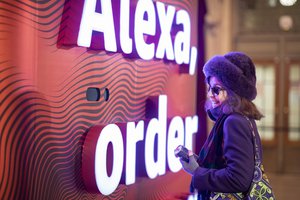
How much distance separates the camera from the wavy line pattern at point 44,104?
2.70 meters

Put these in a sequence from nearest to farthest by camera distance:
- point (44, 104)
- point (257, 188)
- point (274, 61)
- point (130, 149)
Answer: point (257, 188) < point (44, 104) < point (130, 149) < point (274, 61)

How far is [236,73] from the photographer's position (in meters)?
2.77

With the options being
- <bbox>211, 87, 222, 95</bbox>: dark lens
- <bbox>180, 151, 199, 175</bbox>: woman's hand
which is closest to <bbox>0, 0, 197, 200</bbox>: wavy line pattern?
<bbox>180, 151, 199, 175</bbox>: woman's hand

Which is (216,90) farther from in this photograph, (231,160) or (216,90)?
(231,160)

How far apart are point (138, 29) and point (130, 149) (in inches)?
36.3

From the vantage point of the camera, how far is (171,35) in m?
4.63

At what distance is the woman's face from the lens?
279 centimetres

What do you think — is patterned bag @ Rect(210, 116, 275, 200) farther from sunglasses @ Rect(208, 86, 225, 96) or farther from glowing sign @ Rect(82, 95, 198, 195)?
glowing sign @ Rect(82, 95, 198, 195)

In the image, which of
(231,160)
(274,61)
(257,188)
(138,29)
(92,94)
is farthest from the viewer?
(274,61)

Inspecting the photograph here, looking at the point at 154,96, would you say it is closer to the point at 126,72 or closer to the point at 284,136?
the point at 126,72

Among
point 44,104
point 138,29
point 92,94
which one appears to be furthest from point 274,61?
point 44,104

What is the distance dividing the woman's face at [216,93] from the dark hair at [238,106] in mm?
33

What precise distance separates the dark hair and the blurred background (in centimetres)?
708

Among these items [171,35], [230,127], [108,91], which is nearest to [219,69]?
[230,127]
